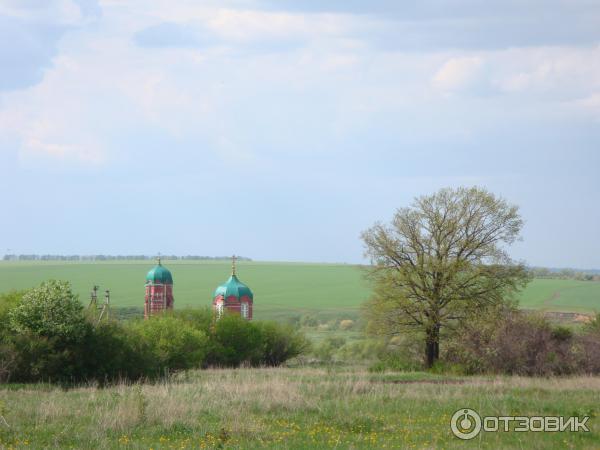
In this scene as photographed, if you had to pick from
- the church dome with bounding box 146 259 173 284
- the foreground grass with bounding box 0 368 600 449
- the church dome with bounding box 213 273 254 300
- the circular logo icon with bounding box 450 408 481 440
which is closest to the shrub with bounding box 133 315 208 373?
the foreground grass with bounding box 0 368 600 449

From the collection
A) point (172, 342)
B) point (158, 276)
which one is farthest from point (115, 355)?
point (158, 276)

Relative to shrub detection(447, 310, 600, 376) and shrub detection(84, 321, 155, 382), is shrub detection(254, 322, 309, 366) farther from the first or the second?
shrub detection(84, 321, 155, 382)

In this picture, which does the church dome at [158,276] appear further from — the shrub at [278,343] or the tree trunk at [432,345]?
the tree trunk at [432,345]

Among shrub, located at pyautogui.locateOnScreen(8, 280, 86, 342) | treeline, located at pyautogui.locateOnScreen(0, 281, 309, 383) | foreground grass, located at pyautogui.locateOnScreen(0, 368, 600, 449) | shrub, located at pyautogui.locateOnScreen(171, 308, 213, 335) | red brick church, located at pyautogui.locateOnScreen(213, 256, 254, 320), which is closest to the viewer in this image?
foreground grass, located at pyautogui.locateOnScreen(0, 368, 600, 449)

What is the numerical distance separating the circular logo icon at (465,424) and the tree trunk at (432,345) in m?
25.6

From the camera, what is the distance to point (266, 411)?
1733 centimetres

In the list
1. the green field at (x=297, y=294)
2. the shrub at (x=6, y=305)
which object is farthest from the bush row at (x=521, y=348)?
the green field at (x=297, y=294)

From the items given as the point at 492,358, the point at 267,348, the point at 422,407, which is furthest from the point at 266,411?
the point at 267,348

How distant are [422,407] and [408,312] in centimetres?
2428

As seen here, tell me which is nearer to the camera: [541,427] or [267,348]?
[541,427]

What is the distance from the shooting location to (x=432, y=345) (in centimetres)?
4353

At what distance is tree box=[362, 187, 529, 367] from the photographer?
42000 mm

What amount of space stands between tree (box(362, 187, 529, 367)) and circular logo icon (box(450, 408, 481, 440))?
2516 centimetres

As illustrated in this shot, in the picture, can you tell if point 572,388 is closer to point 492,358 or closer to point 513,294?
point 492,358
